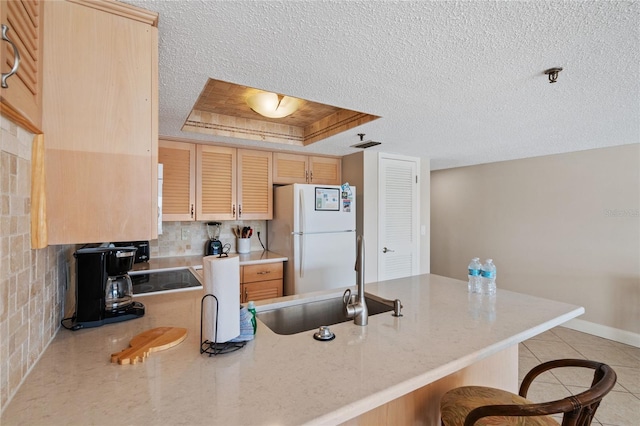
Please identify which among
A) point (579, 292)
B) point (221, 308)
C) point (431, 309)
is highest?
point (221, 308)

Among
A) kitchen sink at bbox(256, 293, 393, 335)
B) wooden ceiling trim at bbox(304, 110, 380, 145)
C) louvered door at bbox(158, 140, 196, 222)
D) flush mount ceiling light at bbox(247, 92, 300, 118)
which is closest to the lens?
kitchen sink at bbox(256, 293, 393, 335)

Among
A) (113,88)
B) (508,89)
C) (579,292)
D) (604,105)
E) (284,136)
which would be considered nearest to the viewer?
(113,88)

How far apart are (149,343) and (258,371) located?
45 centimetres

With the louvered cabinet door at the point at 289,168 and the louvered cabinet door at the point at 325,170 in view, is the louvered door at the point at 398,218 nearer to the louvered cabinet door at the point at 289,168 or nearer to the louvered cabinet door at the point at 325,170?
the louvered cabinet door at the point at 325,170

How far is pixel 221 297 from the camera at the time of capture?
104 centimetres

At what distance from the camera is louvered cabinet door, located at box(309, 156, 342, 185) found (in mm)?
3516

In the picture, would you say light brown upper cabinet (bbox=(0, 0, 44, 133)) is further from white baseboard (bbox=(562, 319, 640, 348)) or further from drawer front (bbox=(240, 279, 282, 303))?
white baseboard (bbox=(562, 319, 640, 348))

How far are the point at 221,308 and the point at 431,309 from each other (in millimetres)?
1082

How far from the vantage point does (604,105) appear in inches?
77.4

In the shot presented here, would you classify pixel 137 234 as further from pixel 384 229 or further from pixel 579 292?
pixel 579 292

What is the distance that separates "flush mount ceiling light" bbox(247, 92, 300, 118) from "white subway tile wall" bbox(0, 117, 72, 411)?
1.44 meters

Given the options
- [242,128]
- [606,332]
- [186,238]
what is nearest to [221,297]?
[242,128]

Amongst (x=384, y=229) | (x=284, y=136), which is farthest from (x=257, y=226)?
(x=384, y=229)

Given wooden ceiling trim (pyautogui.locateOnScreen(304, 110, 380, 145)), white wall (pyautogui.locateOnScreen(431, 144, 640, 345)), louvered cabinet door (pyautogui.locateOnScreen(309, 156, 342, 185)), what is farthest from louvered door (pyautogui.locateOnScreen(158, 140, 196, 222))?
white wall (pyautogui.locateOnScreen(431, 144, 640, 345))
